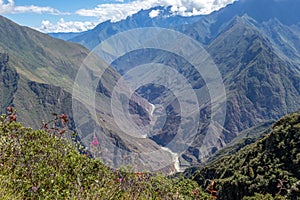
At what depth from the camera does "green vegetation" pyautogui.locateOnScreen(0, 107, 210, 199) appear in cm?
518

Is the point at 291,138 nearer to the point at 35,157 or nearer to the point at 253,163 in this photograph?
the point at 253,163

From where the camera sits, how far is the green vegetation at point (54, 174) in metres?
5.18

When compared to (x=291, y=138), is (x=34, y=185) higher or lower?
lower

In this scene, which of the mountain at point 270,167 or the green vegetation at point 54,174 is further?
the mountain at point 270,167

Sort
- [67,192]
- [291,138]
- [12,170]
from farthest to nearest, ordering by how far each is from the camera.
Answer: [291,138] < [12,170] < [67,192]

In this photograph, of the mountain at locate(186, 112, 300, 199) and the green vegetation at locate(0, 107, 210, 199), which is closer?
the green vegetation at locate(0, 107, 210, 199)

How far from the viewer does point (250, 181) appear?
1890 inches

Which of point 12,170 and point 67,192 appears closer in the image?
point 67,192

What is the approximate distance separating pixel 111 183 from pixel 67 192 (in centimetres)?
168

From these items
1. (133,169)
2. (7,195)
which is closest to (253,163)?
(133,169)

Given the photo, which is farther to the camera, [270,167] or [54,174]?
[270,167]

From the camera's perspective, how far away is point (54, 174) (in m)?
5.66

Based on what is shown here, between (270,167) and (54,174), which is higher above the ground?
(270,167)

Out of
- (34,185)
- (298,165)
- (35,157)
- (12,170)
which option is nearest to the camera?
(34,185)
